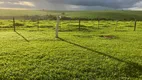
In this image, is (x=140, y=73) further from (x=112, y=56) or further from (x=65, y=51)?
(x=65, y=51)

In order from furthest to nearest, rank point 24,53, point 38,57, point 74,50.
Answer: point 74,50 < point 24,53 < point 38,57

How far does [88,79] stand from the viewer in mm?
10469

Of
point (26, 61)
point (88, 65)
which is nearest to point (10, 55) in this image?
point (26, 61)

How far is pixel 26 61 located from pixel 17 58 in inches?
36.6

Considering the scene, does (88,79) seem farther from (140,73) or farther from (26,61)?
(26,61)

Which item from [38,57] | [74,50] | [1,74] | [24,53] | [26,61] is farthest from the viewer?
[74,50]

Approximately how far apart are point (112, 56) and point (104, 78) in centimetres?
378

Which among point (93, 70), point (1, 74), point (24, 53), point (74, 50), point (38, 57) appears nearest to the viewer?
point (1, 74)

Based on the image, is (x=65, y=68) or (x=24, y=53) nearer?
(x=65, y=68)

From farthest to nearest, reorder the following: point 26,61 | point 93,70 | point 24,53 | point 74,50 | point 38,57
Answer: point 74,50 < point 24,53 < point 38,57 < point 26,61 < point 93,70

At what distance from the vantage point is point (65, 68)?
11.5m

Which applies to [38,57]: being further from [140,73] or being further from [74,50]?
[140,73]

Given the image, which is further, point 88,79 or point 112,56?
point 112,56

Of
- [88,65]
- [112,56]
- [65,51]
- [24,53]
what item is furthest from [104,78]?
[24,53]
